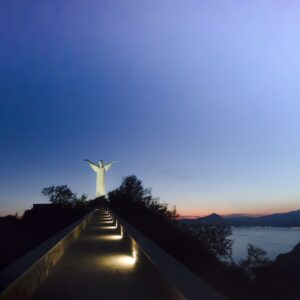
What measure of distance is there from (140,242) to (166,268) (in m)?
2.93

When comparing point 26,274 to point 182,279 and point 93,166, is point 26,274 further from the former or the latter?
point 93,166

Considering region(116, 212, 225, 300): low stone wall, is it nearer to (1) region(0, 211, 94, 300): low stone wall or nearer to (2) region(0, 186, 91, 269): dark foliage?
(1) region(0, 211, 94, 300): low stone wall

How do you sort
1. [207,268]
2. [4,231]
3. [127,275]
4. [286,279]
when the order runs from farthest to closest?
[4,231] → [286,279] → [207,268] → [127,275]

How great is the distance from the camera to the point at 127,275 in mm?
6902

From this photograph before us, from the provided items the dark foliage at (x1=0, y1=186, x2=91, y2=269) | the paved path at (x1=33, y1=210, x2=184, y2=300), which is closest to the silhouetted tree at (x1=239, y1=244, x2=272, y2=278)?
the dark foliage at (x1=0, y1=186, x2=91, y2=269)

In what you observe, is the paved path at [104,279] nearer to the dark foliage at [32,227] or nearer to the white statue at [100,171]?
the dark foliage at [32,227]

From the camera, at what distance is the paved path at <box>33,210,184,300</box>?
5.46m

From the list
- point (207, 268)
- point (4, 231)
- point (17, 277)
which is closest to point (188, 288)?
point (17, 277)

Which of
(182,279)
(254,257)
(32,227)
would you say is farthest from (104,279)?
(254,257)

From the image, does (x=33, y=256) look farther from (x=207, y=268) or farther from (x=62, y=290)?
(x=207, y=268)

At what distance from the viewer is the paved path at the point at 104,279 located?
5465 millimetres

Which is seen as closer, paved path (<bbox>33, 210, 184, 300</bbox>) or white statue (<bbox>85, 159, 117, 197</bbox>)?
paved path (<bbox>33, 210, 184, 300</bbox>)

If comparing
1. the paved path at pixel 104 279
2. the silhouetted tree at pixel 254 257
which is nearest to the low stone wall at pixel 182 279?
the paved path at pixel 104 279

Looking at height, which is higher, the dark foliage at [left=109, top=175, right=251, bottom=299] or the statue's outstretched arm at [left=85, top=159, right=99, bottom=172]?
the statue's outstretched arm at [left=85, top=159, right=99, bottom=172]
